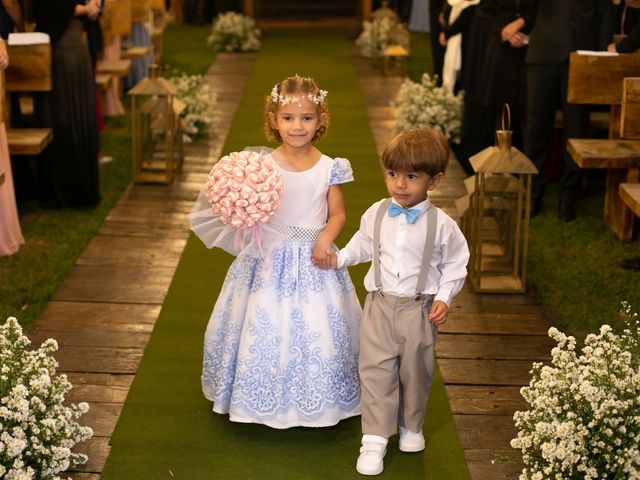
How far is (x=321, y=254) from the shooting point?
430cm

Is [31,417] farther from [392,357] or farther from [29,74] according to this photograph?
[29,74]

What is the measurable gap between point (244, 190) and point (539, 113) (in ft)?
12.4

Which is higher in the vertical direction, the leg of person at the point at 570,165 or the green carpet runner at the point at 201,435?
the leg of person at the point at 570,165

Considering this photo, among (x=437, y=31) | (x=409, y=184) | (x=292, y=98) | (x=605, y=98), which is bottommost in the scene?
(x=437, y=31)

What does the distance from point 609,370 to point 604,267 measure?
297cm

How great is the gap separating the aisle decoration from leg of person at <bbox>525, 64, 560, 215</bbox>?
11.9 ft

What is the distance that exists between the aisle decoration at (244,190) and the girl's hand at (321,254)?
0.23 m

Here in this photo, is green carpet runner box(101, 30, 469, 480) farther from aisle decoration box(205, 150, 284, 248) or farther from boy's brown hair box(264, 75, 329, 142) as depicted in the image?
boy's brown hair box(264, 75, 329, 142)

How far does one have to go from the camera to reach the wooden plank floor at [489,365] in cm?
438

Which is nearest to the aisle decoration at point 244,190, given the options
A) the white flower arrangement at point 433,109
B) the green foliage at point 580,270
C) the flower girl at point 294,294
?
the flower girl at point 294,294

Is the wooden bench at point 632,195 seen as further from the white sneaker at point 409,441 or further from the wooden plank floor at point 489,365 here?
the white sneaker at point 409,441

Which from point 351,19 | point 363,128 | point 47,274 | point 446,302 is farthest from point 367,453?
point 351,19

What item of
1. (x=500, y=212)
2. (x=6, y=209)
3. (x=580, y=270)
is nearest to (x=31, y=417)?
(x=6, y=209)

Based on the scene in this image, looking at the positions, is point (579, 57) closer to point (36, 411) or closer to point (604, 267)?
point (604, 267)
